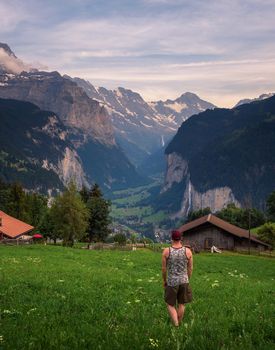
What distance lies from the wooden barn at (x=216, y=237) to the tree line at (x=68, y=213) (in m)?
17.7

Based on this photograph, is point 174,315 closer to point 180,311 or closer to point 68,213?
point 180,311

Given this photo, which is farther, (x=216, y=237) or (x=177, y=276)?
(x=216, y=237)

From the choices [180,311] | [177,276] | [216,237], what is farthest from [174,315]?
[216,237]

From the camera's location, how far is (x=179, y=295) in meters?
11.7

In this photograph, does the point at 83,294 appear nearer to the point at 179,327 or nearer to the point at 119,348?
the point at 179,327

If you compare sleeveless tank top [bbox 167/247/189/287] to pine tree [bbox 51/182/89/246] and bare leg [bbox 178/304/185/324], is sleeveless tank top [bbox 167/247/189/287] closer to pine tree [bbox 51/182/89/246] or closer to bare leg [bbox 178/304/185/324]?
bare leg [bbox 178/304/185/324]

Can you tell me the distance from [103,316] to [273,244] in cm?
8897

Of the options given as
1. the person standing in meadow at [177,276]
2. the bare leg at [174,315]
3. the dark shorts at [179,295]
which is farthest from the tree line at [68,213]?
the bare leg at [174,315]

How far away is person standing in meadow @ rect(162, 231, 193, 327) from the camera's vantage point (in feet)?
38.0

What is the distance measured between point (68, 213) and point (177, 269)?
62.3 metres

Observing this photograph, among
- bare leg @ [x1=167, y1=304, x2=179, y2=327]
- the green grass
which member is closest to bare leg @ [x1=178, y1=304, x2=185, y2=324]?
bare leg @ [x1=167, y1=304, x2=179, y2=327]

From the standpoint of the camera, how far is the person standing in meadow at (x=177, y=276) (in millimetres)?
11573

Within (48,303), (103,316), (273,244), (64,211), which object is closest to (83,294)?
(48,303)

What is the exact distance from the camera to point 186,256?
11797 millimetres
